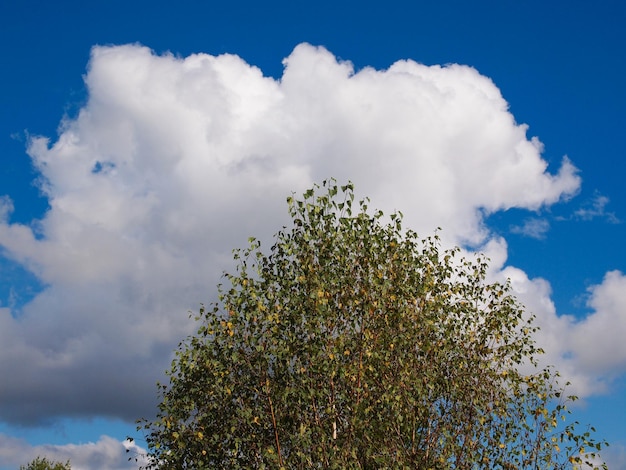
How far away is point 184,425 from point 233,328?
3.65 m

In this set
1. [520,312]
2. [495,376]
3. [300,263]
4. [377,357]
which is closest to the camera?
[377,357]

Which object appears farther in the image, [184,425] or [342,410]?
[184,425]

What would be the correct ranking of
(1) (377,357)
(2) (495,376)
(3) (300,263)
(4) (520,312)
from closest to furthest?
(1) (377,357) → (3) (300,263) → (2) (495,376) → (4) (520,312)

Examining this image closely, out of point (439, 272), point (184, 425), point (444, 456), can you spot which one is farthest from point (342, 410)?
point (439, 272)

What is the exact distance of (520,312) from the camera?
2855 centimetres

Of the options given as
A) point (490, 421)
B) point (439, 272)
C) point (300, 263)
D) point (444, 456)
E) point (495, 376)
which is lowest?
point (444, 456)

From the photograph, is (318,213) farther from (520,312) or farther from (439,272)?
(520,312)

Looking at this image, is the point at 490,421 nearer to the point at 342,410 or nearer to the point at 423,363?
the point at 423,363

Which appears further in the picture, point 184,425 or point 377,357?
point 184,425

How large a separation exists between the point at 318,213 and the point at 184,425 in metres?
7.88

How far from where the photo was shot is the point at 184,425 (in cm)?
2477

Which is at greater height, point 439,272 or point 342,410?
point 439,272

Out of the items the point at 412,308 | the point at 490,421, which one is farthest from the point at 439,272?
the point at 490,421

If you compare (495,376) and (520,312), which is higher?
(520,312)
